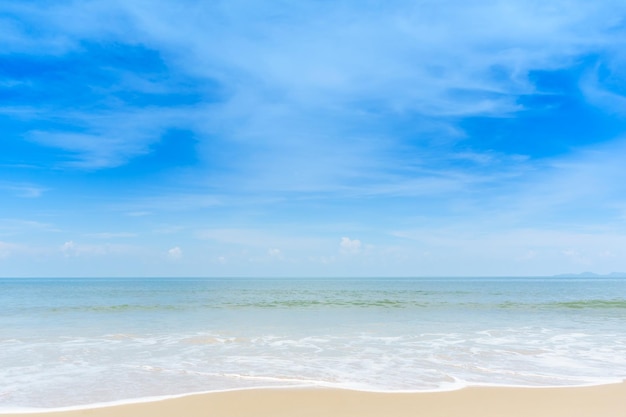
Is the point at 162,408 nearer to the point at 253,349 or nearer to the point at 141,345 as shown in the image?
the point at 253,349

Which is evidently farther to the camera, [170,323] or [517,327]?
[170,323]

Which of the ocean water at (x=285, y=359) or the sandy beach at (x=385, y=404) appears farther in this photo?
the ocean water at (x=285, y=359)

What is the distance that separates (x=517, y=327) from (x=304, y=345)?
9.97 metres

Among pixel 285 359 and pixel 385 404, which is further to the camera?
pixel 285 359

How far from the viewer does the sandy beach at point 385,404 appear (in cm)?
672

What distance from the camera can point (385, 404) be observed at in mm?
7168

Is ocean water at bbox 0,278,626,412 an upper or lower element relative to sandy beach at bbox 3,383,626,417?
lower

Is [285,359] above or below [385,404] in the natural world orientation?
below

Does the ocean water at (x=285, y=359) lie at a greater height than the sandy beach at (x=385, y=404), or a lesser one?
lesser

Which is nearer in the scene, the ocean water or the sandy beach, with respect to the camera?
the sandy beach

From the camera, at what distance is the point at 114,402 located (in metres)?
7.29

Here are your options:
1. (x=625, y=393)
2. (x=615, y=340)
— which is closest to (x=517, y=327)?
(x=615, y=340)

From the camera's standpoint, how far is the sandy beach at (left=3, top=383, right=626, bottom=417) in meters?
6.72

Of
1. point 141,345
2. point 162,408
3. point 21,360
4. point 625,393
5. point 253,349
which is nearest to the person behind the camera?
point 162,408
